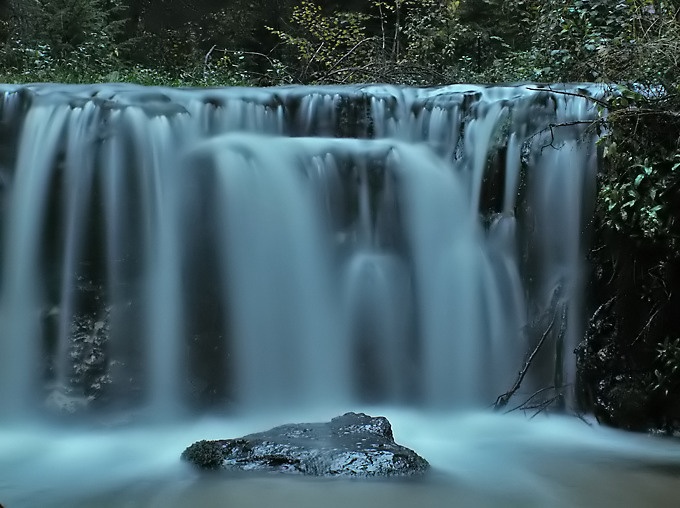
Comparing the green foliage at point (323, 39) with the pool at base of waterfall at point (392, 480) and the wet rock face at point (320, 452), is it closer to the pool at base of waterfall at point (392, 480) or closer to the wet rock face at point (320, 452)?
the pool at base of waterfall at point (392, 480)

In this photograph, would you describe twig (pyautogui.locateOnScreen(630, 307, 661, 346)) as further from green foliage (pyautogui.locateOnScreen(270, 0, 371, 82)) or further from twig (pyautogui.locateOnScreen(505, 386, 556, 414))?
green foliage (pyautogui.locateOnScreen(270, 0, 371, 82))

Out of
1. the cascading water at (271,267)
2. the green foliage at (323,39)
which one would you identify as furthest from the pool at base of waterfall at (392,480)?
the green foliage at (323,39)

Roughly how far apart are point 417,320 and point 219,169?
1.82 m

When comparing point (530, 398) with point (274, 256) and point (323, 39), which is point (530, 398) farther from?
point (323, 39)

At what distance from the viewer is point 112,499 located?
12.4ft

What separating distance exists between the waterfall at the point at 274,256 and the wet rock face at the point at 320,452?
135cm

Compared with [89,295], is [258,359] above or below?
below

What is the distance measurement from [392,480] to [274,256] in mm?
2420

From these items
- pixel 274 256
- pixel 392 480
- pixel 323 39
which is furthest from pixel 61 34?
pixel 392 480

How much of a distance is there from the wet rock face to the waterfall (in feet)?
4.44

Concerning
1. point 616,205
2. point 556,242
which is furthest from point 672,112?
point 556,242

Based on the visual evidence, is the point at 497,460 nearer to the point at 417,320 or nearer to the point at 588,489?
the point at 588,489

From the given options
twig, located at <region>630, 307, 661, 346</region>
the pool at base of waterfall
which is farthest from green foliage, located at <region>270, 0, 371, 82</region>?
twig, located at <region>630, 307, 661, 346</region>

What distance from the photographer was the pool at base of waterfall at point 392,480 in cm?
366
